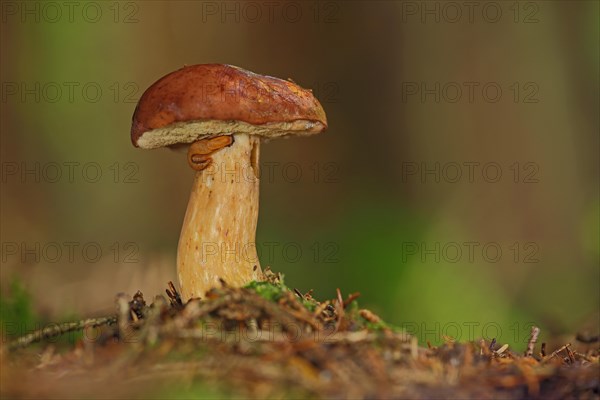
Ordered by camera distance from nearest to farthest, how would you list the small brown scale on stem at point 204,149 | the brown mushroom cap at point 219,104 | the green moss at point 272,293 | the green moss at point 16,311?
1. the green moss at point 272,293
2. the brown mushroom cap at point 219,104
3. the green moss at point 16,311
4. the small brown scale on stem at point 204,149

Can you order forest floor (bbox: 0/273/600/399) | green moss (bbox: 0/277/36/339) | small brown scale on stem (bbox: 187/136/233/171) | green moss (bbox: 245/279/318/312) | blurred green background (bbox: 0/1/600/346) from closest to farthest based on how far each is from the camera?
forest floor (bbox: 0/273/600/399) → green moss (bbox: 245/279/318/312) → green moss (bbox: 0/277/36/339) → small brown scale on stem (bbox: 187/136/233/171) → blurred green background (bbox: 0/1/600/346)

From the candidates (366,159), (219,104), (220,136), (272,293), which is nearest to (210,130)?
(220,136)

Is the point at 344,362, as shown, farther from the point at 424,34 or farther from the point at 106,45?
the point at 106,45

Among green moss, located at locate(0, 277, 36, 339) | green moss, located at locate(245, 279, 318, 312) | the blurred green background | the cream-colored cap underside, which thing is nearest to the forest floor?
green moss, located at locate(245, 279, 318, 312)

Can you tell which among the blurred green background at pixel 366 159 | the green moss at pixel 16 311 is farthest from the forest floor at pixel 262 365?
the blurred green background at pixel 366 159

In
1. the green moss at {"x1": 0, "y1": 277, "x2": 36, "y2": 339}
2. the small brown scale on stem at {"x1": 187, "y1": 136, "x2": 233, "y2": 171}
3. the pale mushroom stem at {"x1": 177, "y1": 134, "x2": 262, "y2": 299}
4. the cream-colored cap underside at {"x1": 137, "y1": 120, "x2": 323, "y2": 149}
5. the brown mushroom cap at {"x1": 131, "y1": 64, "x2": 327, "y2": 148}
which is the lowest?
the green moss at {"x1": 0, "y1": 277, "x2": 36, "y2": 339}

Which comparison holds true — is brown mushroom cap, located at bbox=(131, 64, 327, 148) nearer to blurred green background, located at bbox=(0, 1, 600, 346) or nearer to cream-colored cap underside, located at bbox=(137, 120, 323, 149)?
cream-colored cap underside, located at bbox=(137, 120, 323, 149)

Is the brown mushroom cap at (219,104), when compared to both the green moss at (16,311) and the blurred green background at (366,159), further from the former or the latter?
the blurred green background at (366,159)

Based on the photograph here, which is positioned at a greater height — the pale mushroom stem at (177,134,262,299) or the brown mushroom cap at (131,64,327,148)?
the brown mushroom cap at (131,64,327,148)

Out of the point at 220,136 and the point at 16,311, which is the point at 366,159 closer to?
the point at 220,136
